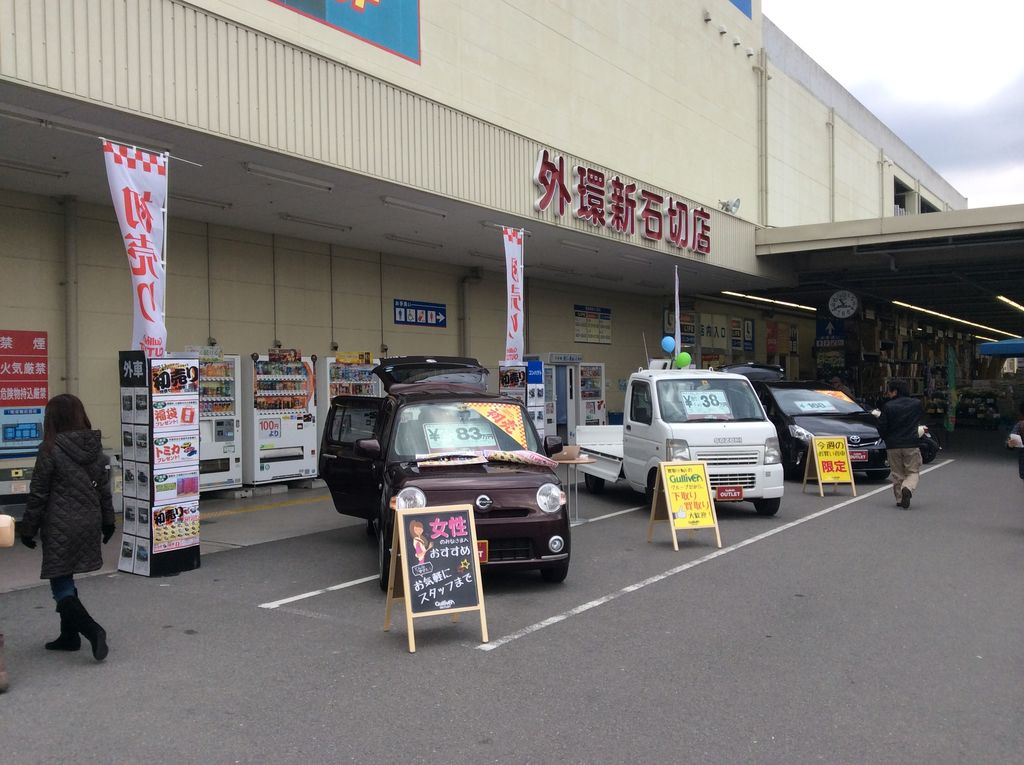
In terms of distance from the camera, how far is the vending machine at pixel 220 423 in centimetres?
1272

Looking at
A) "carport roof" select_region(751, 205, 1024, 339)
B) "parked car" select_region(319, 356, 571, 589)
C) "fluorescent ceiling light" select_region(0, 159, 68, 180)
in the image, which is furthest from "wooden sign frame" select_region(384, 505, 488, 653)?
"carport roof" select_region(751, 205, 1024, 339)

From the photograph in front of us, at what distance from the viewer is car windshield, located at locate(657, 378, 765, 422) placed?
1182 centimetres

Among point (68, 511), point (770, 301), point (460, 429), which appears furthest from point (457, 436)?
point (770, 301)

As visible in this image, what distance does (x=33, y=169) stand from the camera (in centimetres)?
999

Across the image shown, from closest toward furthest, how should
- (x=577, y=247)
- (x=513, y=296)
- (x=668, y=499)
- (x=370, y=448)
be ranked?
(x=370, y=448), (x=668, y=499), (x=513, y=296), (x=577, y=247)

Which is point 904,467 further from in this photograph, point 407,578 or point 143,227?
point 143,227

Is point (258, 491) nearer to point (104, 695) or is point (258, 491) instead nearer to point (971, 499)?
point (104, 695)

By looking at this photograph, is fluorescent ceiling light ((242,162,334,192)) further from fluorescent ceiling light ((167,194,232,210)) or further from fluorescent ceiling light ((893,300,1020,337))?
fluorescent ceiling light ((893,300,1020,337))

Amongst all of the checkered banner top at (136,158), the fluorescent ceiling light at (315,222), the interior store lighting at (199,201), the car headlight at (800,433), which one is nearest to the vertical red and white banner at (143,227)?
the checkered banner top at (136,158)

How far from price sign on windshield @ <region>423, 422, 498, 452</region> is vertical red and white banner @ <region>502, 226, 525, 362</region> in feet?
15.0

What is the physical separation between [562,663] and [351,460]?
459 cm

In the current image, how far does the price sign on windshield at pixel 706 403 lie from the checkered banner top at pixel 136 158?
7.30 m

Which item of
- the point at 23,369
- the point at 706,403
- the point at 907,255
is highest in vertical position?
the point at 907,255

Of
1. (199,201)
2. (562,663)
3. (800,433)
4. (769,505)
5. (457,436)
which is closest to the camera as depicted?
(562,663)
